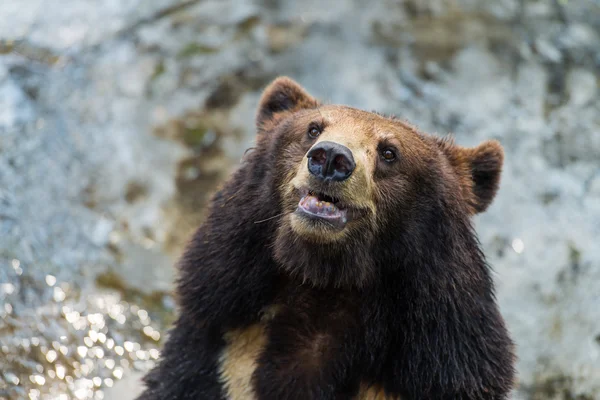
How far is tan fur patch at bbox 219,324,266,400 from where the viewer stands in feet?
15.5

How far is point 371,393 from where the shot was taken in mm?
4578

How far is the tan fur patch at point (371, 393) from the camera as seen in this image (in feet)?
15.0

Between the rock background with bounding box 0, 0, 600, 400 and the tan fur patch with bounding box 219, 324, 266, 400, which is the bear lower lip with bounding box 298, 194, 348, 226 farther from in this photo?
the rock background with bounding box 0, 0, 600, 400

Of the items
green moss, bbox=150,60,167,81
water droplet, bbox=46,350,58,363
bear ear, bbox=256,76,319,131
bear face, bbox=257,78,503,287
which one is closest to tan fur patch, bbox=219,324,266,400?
bear face, bbox=257,78,503,287

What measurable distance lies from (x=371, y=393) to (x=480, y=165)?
1.58m

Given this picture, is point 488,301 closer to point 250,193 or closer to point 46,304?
point 250,193

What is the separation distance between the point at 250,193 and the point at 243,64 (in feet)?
16.9

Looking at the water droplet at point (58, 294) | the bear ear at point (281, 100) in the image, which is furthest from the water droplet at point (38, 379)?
the bear ear at point (281, 100)

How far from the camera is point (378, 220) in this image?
4.41m

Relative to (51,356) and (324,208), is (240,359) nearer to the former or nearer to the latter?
(324,208)

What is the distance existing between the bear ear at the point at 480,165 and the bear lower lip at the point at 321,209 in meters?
1.21

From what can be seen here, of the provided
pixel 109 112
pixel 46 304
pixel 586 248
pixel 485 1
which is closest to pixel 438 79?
pixel 485 1

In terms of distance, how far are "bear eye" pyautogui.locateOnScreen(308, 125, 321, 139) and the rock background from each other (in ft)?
9.18

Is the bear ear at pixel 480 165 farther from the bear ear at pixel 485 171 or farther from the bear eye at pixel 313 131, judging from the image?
the bear eye at pixel 313 131
